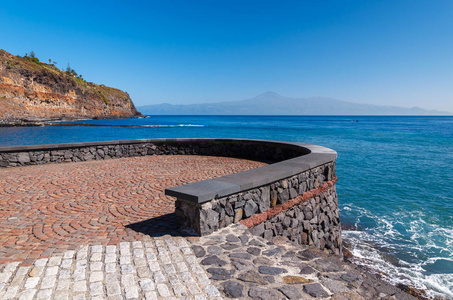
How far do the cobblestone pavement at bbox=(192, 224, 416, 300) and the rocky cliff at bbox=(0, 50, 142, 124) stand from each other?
84059 millimetres

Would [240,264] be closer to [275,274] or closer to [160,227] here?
[275,274]

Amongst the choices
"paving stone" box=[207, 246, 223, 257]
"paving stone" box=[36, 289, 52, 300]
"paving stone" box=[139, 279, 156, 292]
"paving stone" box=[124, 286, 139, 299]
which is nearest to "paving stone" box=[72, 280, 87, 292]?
"paving stone" box=[36, 289, 52, 300]

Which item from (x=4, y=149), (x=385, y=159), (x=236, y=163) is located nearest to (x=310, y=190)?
(x=236, y=163)

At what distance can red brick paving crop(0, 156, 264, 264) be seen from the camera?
12.8 ft

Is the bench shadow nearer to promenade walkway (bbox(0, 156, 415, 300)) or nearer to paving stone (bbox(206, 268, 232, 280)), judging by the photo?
promenade walkway (bbox(0, 156, 415, 300))

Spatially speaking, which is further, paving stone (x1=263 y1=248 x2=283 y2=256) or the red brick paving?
the red brick paving

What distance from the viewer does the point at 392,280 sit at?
25.9 ft

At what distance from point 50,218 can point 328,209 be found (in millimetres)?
6369

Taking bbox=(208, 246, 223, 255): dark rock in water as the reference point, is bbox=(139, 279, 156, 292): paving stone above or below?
above

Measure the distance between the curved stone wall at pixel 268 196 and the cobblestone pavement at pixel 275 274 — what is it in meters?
0.50

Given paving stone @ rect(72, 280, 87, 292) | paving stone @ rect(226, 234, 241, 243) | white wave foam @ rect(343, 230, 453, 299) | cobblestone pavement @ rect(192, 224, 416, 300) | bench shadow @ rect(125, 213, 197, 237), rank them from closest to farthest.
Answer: paving stone @ rect(72, 280, 87, 292)
cobblestone pavement @ rect(192, 224, 416, 300)
paving stone @ rect(226, 234, 241, 243)
bench shadow @ rect(125, 213, 197, 237)
white wave foam @ rect(343, 230, 453, 299)

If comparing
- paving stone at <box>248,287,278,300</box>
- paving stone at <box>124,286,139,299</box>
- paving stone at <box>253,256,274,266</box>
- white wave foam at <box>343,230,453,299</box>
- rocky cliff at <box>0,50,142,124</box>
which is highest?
rocky cliff at <box>0,50,142,124</box>

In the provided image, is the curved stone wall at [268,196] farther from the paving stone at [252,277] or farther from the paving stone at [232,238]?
the paving stone at [252,277]

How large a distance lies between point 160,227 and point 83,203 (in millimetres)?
2387
